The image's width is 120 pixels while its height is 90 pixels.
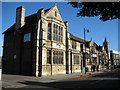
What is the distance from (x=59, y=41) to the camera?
92.8 feet

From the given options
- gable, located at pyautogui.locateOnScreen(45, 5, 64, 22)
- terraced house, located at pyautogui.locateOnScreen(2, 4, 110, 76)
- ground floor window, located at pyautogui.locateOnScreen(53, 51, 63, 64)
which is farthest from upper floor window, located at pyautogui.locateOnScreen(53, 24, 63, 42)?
ground floor window, located at pyautogui.locateOnScreen(53, 51, 63, 64)

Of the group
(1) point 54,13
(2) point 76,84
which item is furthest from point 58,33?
(2) point 76,84

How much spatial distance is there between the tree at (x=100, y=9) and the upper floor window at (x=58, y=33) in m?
15.4

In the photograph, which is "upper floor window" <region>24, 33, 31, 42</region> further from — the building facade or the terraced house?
the building facade

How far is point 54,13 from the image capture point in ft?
90.4

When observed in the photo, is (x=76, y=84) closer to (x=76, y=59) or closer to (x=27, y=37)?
(x=27, y=37)

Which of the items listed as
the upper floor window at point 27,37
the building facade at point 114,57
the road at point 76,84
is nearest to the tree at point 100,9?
the road at point 76,84

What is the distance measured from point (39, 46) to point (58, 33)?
6308 millimetres

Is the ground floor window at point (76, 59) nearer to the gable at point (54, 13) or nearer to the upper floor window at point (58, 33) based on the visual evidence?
the upper floor window at point (58, 33)

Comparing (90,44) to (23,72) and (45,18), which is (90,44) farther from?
(23,72)

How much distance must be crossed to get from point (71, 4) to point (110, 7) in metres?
3.09

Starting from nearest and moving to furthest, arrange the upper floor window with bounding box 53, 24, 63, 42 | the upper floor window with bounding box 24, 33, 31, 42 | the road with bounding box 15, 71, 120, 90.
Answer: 1. the road with bounding box 15, 71, 120, 90
2. the upper floor window with bounding box 24, 33, 31, 42
3. the upper floor window with bounding box 53, 24, 63, 42

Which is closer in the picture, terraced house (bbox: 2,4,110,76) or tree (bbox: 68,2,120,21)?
tree (bbox: 68,2,120,21)

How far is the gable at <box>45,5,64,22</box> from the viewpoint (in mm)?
26016
